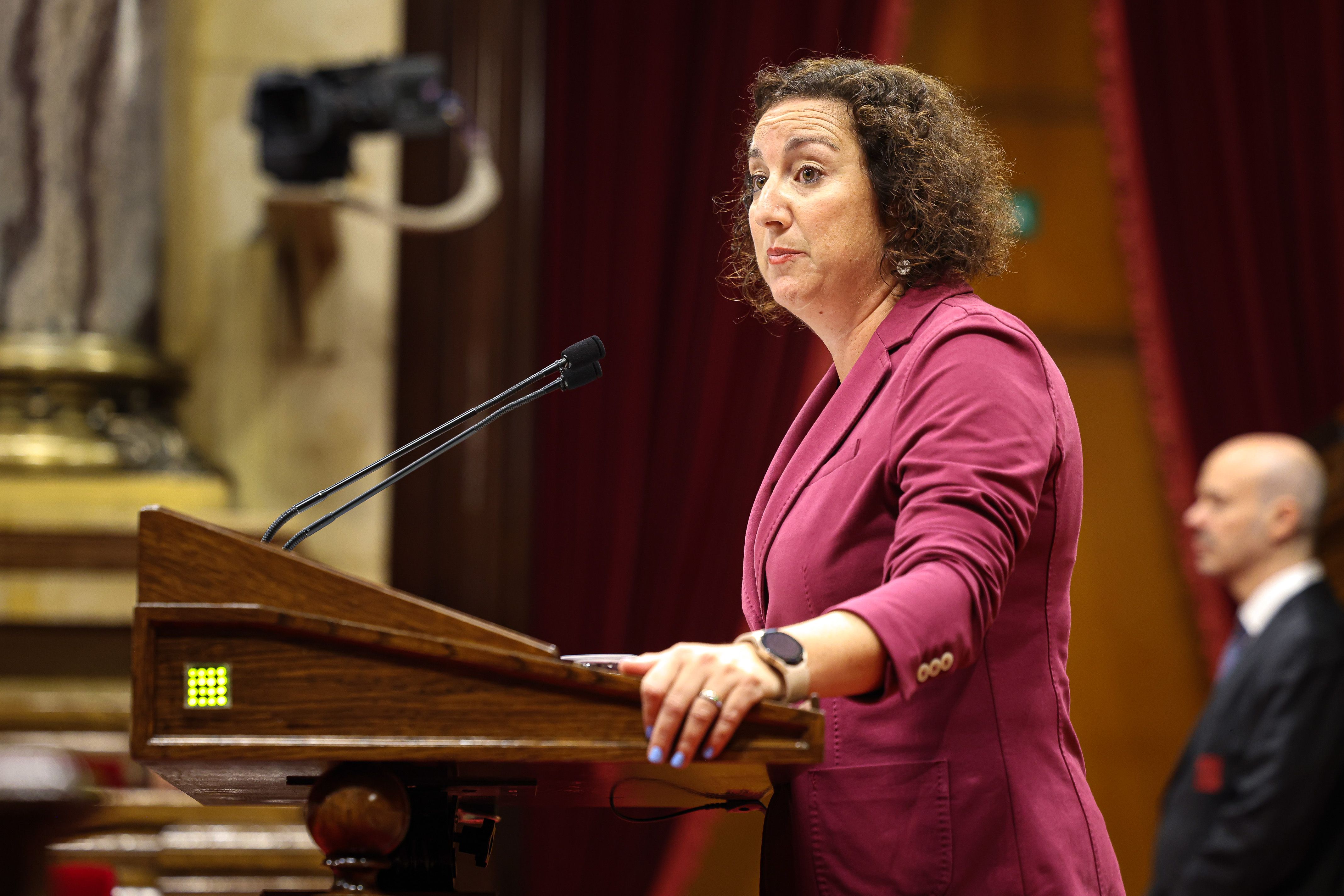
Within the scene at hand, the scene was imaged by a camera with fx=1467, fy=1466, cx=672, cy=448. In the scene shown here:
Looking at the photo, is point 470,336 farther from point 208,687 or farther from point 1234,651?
point 208,687

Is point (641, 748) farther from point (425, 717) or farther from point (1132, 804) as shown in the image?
point (1132, 804)

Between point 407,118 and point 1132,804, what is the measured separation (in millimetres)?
2972

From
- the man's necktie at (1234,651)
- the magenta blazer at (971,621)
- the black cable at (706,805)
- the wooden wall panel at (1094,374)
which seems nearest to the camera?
the magenta blazer at (971,621)

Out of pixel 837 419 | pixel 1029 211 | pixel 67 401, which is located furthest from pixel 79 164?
pixel 1029 211

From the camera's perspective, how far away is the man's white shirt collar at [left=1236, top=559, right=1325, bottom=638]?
368 centimetres

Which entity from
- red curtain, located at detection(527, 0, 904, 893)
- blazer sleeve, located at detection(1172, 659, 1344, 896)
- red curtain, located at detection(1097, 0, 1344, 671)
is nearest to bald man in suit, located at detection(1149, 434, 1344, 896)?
blazer sleeve, located at detection(1172, 659, 1344, 896)

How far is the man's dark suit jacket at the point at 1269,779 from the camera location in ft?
10.7

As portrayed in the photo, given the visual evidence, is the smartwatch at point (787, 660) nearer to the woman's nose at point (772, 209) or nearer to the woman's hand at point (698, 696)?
the woman's hand at point (698, 696)

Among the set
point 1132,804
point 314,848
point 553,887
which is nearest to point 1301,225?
point 1132,804

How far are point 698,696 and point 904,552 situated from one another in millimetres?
241

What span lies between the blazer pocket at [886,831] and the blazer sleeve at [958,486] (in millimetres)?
163

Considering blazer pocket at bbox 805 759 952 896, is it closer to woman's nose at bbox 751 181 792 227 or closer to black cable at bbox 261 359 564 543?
black cable at bbox 261 359 564 543

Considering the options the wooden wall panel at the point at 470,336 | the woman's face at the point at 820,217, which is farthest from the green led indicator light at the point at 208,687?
the wooden wall panel at the point at 470,336

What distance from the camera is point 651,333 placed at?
4.29 m
